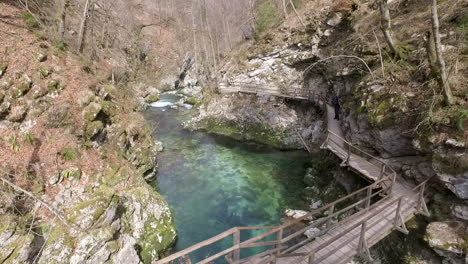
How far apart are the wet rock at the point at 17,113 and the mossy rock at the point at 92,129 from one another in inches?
98.5

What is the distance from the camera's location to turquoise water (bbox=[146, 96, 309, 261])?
13969 millimetres

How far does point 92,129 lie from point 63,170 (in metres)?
2.74

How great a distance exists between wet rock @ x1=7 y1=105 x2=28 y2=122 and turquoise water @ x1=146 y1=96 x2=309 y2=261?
8.33m

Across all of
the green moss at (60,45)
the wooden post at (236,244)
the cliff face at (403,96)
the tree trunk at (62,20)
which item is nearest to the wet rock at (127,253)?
the wooden post at (236,244)

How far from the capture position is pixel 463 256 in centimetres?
750

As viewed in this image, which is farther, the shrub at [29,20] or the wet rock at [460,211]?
the shrub at [29,20]

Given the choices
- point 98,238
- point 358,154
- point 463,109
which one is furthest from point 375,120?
point 98,238

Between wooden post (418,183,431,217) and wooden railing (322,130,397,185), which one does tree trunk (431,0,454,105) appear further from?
wooden railing (322,130,397,185)

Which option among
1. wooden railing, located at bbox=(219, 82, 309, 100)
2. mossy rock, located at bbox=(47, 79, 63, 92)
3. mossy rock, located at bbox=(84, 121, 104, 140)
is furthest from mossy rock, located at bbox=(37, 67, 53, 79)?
wooden railing, located at bbox=(219, 82, 309, 100)

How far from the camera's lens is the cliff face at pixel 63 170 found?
29.4ft

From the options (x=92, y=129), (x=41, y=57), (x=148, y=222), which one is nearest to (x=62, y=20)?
(x=41, y=57)

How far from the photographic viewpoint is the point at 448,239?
784 centimetres

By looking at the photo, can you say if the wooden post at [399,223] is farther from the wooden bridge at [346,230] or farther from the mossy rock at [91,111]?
the mossy rock at [91,111]

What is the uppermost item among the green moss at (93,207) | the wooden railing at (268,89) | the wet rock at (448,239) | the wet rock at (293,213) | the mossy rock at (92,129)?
the wooden railing at (268,89)
